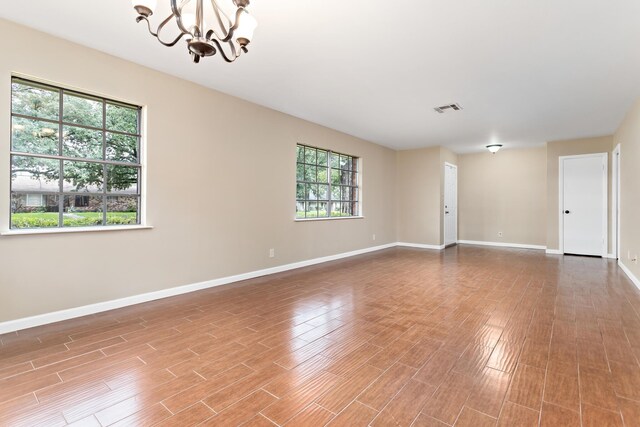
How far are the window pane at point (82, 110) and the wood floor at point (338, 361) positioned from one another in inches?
75.1

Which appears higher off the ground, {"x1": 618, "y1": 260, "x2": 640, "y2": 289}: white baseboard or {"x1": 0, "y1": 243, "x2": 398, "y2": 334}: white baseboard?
{"x1": 618, "y1": 260, "x2": 640, "y2": 289}: white baseboard

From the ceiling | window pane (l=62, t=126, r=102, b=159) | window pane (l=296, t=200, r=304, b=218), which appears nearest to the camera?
the ceiling

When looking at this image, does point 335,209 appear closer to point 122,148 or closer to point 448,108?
point 448,108

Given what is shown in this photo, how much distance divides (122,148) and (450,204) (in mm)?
7380

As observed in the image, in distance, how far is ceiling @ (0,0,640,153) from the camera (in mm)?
2420

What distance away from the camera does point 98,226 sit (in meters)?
3.18

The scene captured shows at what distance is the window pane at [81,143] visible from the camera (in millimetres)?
2980

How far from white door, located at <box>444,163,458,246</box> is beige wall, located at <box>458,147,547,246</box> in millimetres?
269

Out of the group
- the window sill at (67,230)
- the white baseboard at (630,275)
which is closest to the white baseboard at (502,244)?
the white baseboard at (630,275)

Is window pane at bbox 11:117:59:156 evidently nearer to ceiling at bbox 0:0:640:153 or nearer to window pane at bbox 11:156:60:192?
window pane at bbox 11:156:60:192

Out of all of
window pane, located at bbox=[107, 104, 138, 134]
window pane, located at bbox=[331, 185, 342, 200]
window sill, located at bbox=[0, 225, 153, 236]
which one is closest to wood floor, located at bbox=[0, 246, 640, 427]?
window sill, located at bbox=[0, 225, 153, 236]

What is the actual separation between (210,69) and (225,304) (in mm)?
2581

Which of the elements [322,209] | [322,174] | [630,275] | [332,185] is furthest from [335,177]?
[630,275]

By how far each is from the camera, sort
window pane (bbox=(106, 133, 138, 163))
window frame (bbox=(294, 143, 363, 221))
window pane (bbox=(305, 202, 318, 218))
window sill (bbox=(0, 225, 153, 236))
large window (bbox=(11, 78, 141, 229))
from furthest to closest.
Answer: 1. window pane (bbox=(305, 202, 318, 218))
2. window frame (bbox=(294, 143, 363, 221))
3. window pane (bbox=(106, 133, 138, 163))
4. large window (bbox=(11, 78, 141, 229))
5. window sill (bbox=(0, 225, 153, 236))
